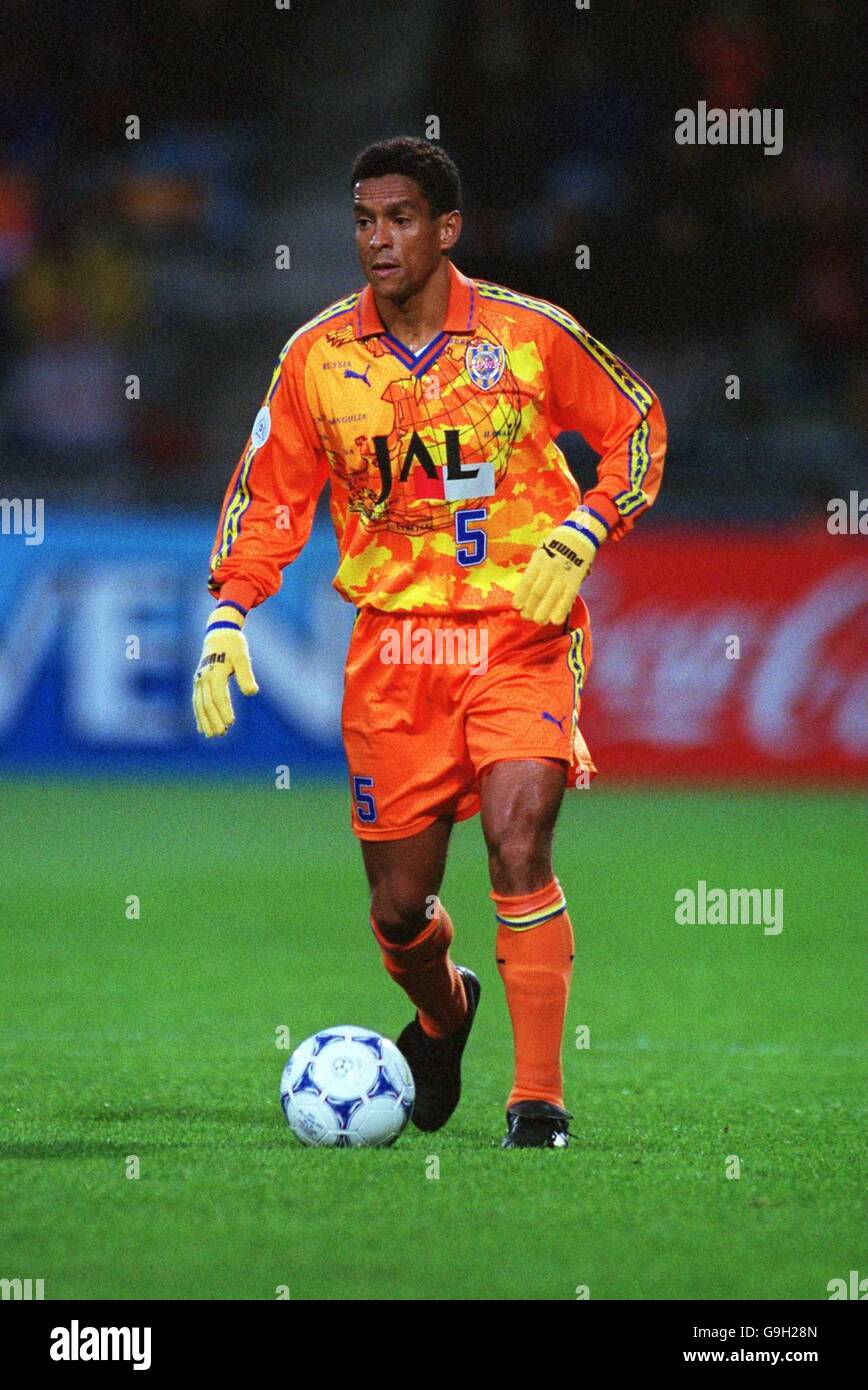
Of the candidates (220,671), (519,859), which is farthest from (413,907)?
(220,671)

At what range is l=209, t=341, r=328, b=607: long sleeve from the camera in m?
5.80

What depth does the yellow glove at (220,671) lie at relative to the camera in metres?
5.57

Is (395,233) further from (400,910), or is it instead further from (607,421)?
(400,910)

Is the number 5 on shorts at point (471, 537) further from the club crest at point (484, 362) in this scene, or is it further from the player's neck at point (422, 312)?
the player's neck at point (422, 312)

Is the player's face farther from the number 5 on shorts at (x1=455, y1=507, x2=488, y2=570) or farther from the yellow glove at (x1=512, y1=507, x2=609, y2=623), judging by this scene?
the yellow glove at (x1=512, y1=507, x2=609, y2=623)

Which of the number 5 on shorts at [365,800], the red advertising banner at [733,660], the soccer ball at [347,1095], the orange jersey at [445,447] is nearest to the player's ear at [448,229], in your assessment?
the orange jersey at [445,447]

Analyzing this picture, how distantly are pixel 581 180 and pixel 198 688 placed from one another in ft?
44.3

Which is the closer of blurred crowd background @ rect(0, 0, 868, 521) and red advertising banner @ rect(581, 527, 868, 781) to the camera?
red advertising banner @ rect(581, 527, 868, 781)

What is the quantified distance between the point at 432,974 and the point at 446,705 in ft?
2.48

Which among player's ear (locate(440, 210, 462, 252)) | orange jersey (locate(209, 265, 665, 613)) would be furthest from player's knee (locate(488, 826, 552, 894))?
player's ear (locate(440, 210, 462, 252))

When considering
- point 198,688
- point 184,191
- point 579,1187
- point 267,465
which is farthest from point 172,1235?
point 184,191

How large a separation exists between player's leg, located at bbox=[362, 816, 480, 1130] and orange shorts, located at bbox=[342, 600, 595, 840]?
63mm

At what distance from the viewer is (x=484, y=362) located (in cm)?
568

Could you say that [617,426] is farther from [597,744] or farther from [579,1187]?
[597,744]
